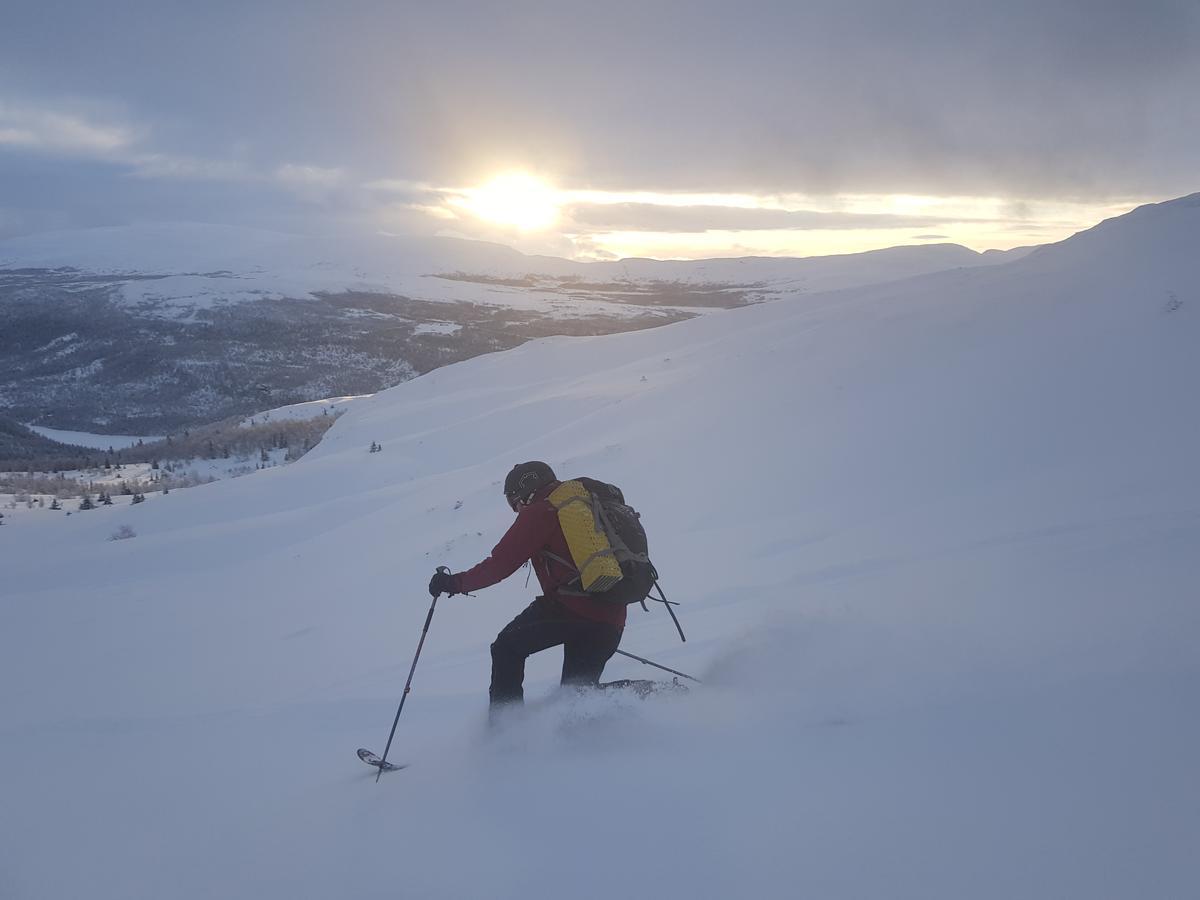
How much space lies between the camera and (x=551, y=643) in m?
4.11

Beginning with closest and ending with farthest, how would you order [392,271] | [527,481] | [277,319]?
[527,481] < [277,319] < [392,271]

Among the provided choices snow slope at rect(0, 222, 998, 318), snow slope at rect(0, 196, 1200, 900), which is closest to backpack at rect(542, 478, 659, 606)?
snow slope at rect(0, 196, 1200, 900)

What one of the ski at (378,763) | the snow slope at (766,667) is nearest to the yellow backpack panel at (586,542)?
the snow slope at (766,667)

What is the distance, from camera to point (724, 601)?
6.24 m

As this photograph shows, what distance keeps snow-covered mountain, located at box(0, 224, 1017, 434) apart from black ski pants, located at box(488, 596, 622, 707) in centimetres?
6259

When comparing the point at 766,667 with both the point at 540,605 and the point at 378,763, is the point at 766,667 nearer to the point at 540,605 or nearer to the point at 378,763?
the point at 540,605

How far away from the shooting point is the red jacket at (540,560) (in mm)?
3955

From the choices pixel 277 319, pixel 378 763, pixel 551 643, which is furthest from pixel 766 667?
pixel 277 319

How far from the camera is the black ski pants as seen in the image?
4.08m

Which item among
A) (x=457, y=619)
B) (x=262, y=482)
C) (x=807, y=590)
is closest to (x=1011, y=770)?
(x=807, y=590)

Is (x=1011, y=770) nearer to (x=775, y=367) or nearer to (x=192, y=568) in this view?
(x=775, y=367)

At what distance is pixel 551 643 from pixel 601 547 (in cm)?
62

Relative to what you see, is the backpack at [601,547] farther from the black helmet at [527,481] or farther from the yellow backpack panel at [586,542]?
the black helmet at [527,481]

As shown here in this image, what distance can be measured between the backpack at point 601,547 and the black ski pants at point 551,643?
6.8 inches
